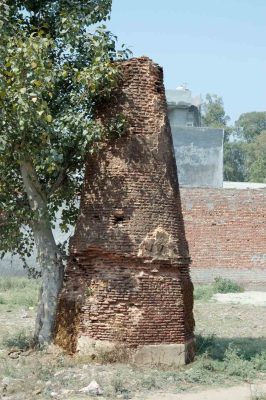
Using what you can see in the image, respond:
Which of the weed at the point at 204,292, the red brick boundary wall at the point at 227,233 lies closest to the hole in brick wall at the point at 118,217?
the weed at the point at 204,292

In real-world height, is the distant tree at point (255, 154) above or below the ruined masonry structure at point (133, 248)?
above

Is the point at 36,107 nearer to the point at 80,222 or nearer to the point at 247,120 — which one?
the point at 80,222

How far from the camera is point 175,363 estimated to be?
33.6ft

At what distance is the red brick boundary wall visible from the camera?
2455 cm

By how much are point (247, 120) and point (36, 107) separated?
65.6 m

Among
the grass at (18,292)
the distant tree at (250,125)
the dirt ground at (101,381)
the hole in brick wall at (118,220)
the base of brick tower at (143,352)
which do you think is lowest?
the grass at (18,292)

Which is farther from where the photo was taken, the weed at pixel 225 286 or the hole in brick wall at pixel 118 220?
the weed at pixel 225 286

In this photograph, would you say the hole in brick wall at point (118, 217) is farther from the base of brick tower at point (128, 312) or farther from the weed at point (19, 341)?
the weed at point (19, 341)

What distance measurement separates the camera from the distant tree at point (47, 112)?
32.2 ft

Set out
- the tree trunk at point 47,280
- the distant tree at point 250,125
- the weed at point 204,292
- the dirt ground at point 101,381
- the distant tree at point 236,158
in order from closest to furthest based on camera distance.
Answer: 1. the dirt ground at point 101,381
2. the tree trunk at point 47,280
3. the weed at point 204,292
4. the distant tree at point 236,158
5. the distant tree at point 250,125

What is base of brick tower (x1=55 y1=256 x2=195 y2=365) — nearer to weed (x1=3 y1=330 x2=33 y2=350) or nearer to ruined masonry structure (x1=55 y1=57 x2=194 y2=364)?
ruined masonry structure (x1=55 y1=57 x2=194 y2=364)

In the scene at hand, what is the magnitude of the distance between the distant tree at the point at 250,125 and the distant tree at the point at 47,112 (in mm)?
61154

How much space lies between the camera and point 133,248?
10305 millimetres

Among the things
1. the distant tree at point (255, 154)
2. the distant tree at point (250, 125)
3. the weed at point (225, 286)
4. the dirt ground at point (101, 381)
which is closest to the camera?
the dirt ground at point (101, 381)
